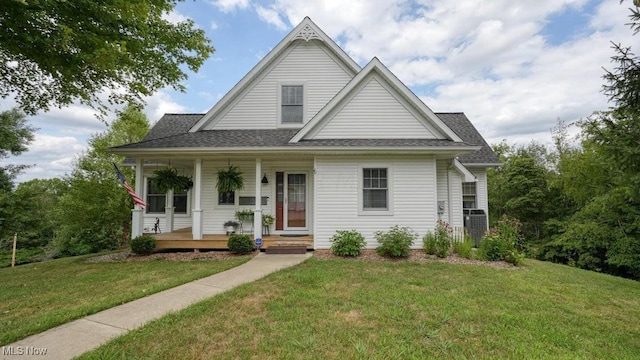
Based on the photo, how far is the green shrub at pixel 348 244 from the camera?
8062 millimetres

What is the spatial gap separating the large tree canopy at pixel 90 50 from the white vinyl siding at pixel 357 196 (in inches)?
214

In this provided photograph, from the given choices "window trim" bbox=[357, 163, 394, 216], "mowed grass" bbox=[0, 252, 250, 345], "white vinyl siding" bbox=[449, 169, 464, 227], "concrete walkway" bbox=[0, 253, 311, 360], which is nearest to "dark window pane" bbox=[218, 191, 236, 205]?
"mowed grass" bbox=[0, 252, 250, 345]

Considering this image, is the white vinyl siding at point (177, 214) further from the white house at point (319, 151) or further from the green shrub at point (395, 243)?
the green shrub at point (395, 243)

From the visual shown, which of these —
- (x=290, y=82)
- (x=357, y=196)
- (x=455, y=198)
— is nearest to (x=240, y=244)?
(x=357, y=196)

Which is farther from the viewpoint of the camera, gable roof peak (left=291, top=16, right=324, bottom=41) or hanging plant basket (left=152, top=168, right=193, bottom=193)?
gable roof peak (left=291, top=16, right=324, bottom=41)

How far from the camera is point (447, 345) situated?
3.21 meters

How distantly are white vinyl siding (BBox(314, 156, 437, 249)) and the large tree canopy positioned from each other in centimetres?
544

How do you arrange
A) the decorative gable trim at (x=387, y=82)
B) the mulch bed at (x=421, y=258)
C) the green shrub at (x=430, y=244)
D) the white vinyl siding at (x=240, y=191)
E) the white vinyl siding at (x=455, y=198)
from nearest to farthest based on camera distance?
the mulch bed at (x=421, y=258) → the green shrub at (x=430, y=244) → the decorative gable trim at (x=387, y=82) → the white vinyl siding at (x=455, y=198) → the white vinyl siding at (x=240, y=191)

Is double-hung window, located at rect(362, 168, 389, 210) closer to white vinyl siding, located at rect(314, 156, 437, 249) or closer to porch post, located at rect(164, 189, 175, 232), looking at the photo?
white vinyl siding, located at rect(314, 156, 437, 249)

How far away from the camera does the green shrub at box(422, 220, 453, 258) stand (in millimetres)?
8102

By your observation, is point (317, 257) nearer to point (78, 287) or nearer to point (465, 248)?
point (465, 248)

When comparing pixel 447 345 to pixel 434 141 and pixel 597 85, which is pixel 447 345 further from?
pixel 434 141

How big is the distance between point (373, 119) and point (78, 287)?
334 inches

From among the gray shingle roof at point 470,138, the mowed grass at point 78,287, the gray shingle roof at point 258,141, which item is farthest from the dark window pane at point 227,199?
the gray shingle roof at point 470,138
